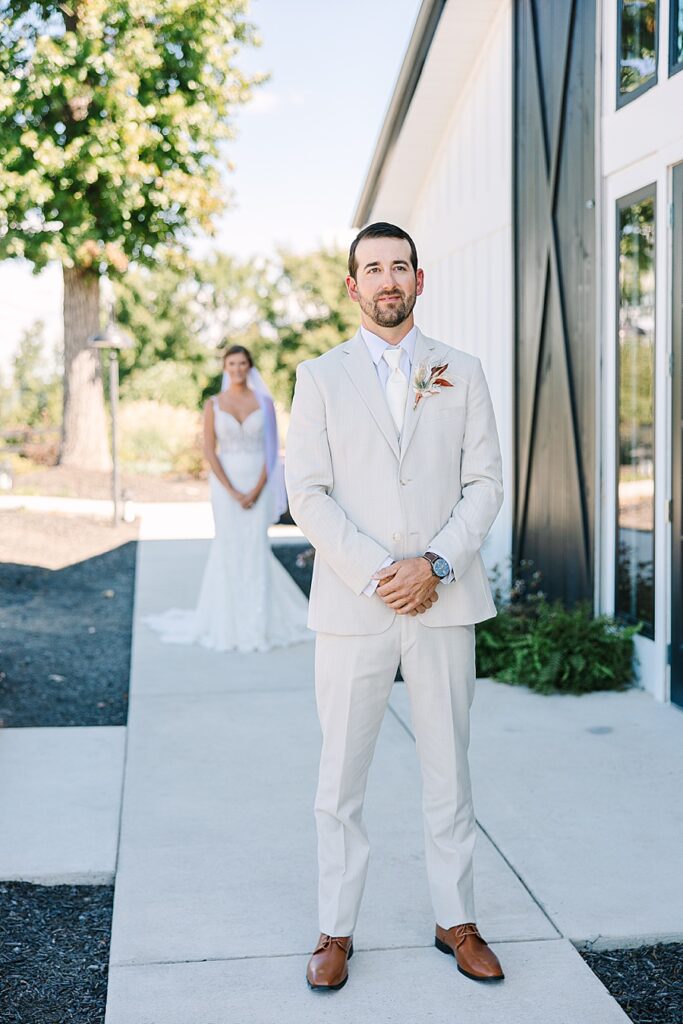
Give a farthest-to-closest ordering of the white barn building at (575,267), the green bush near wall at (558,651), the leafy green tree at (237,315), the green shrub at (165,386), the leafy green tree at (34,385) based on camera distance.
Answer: the leafy green tree at (237,315) → the green shrub at (165,386) → the leafy green tree at (34,385) → the green bush near wall at (558,651) → the white barn building at (575,267)

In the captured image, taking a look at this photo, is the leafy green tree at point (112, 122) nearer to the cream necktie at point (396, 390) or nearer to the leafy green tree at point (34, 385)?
the leafy green tree at point (34, 385)

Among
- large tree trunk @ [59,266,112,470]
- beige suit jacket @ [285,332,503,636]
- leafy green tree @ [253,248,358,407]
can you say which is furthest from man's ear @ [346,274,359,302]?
leafy green tree @ [253,248,358,407]

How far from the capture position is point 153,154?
66.2 feet

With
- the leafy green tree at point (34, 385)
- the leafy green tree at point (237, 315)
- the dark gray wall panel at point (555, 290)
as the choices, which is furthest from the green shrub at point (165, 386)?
the dark gray wall panel at point (555, 290)

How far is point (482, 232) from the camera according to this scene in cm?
973

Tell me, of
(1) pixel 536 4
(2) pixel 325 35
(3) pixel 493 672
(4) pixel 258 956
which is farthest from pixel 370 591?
(2) pixel 325 35

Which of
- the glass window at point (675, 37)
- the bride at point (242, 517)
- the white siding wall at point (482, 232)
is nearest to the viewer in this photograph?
the glass window at point (675, 37)

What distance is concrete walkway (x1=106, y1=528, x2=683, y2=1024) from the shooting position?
3.36m

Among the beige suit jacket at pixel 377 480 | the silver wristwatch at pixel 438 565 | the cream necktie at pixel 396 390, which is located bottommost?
the silver wristwatch at pixel 438 565

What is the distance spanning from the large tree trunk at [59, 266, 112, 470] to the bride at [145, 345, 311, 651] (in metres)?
14.1

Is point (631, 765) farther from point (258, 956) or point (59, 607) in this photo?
point (59, 607)

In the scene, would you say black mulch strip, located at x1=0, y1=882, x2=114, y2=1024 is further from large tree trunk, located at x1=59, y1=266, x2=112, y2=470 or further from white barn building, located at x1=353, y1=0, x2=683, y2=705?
large tree trunk, located at x1=59, y1=266, x2=112, y2=470

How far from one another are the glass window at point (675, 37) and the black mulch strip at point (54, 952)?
4.85 metres

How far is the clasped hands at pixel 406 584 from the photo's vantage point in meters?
3.31
